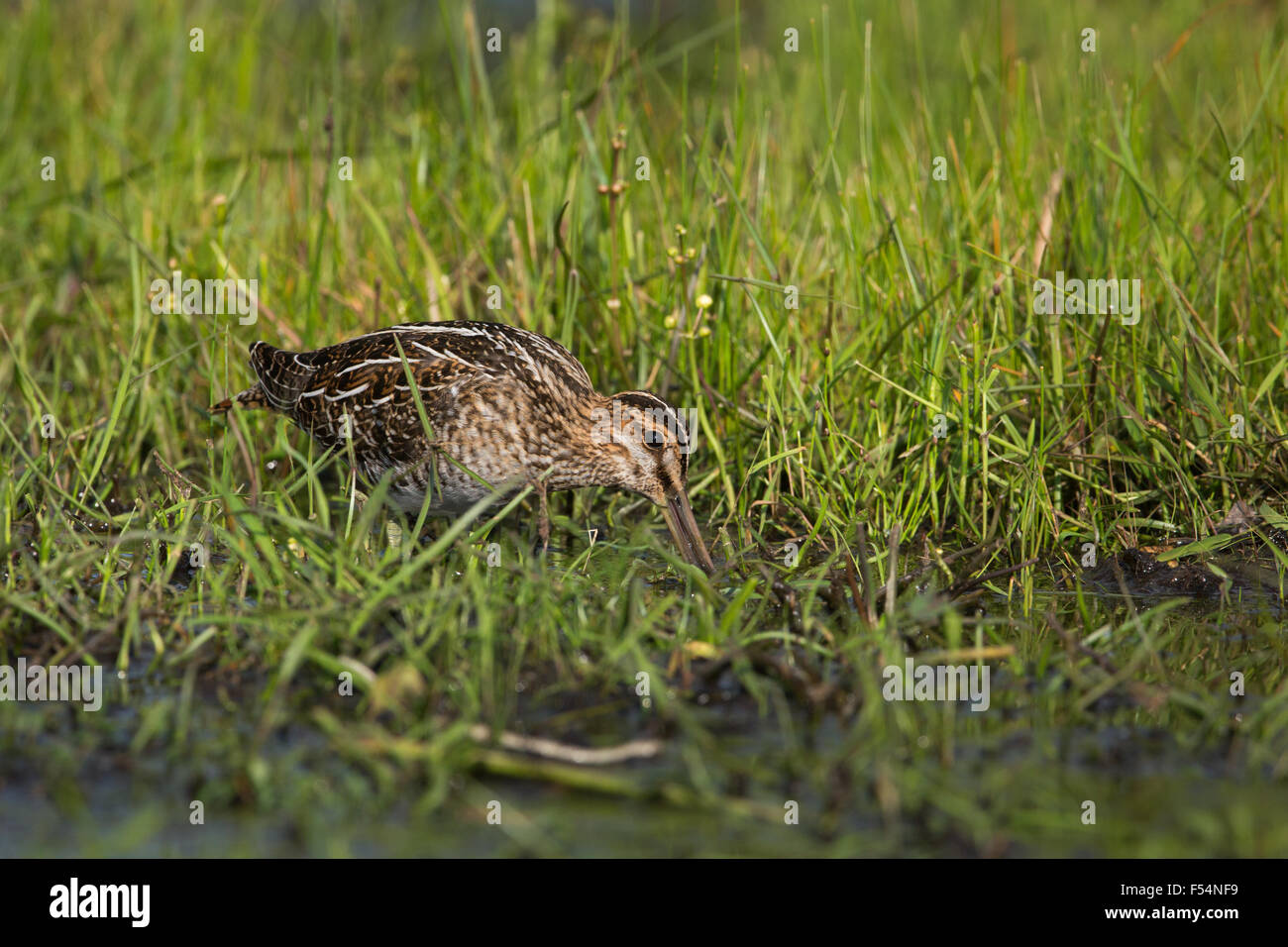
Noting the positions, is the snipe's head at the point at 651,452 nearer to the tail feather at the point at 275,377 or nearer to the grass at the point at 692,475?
the grass at the point at 692,475

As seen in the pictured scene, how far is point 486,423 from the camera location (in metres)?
6.16

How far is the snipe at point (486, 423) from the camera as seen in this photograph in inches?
241

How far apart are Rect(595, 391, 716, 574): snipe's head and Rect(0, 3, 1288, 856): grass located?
168 mm

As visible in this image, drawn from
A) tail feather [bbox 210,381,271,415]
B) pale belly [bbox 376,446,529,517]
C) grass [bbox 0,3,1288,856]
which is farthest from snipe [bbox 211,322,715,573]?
tail feather [bbox 210,381,271,415]

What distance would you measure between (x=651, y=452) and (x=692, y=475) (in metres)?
0.69

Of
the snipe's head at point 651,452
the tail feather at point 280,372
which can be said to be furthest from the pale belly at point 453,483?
the tail feather at point 280,372

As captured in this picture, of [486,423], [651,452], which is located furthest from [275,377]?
[651,452]

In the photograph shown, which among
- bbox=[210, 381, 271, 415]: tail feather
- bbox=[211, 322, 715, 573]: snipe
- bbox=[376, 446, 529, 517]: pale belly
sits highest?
bbox=[210, 381, 271, 415]: tail feather

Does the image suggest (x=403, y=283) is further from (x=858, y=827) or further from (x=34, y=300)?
(x=858, y=827)

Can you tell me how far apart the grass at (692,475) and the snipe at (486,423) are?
254mm

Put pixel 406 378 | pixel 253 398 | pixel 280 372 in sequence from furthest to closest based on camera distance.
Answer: pixel 253 398, pixel 280 372, pixel 406 378

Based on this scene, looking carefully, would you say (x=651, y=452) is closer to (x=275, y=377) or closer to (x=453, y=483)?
(x=453, y=483)

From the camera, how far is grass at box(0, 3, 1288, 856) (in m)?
4.05

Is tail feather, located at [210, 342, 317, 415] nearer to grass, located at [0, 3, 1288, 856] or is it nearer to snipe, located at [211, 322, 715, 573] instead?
snipe, located at [211, 322, 715, 573]
